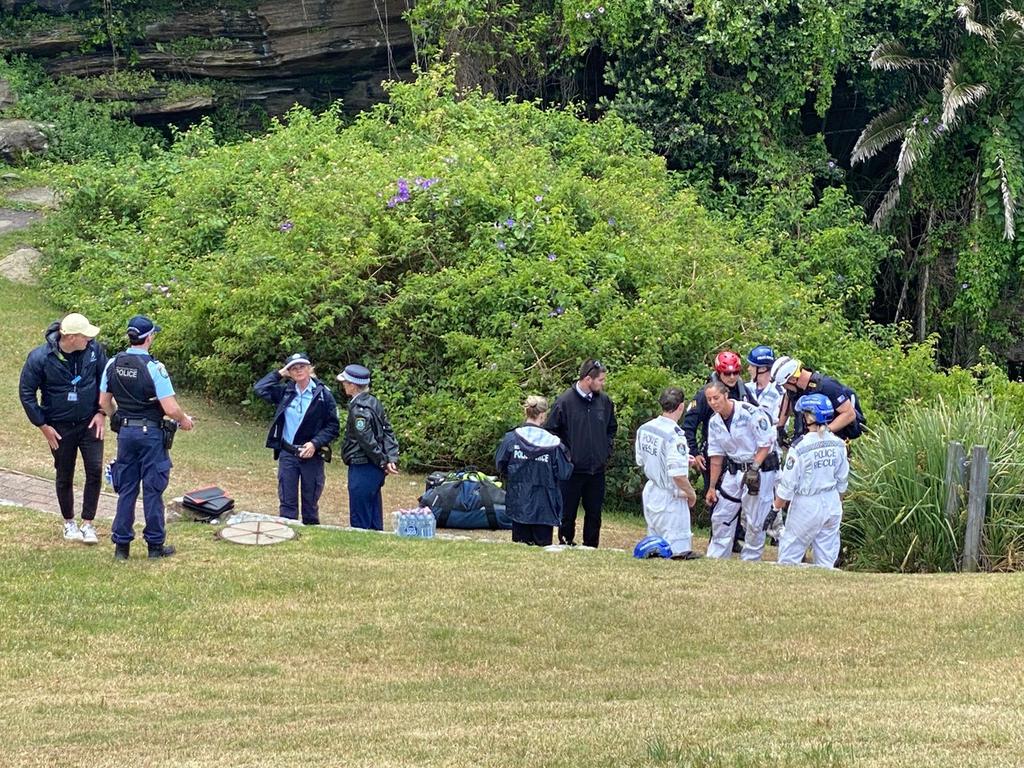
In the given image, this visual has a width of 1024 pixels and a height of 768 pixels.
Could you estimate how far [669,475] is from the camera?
1031 centimetres

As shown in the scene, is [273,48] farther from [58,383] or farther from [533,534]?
[58,383]

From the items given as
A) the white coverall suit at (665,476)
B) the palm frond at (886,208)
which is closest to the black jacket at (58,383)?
the white coverall suit at (665,476)

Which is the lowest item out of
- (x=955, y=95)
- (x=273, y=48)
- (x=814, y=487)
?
(x=814, y=487)

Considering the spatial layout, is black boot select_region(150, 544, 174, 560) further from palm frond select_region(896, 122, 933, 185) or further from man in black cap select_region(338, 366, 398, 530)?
palm frond select_region(896, 122, 933, 185)

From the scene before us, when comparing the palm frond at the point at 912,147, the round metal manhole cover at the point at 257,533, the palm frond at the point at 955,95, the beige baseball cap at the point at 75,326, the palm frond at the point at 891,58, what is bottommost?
the round metal manhole cover at the point at 257,533

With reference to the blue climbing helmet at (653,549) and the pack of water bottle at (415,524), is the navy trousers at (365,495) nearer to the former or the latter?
the pack of water bottle at (415,524)

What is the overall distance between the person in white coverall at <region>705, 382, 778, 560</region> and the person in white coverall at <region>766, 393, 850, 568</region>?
0.27 metres

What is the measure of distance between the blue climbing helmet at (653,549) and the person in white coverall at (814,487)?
2.79 feet

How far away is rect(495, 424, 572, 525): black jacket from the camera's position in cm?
1057

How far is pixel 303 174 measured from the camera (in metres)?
18.9

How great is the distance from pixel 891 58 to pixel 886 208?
2.36 m

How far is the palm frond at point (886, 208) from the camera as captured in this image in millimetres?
23203

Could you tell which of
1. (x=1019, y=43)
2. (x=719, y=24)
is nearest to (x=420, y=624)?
(x=719, y=24)

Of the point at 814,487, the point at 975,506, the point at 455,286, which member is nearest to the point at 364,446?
the point at 814,487
